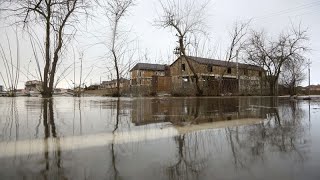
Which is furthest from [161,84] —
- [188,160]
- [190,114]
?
[188,160]

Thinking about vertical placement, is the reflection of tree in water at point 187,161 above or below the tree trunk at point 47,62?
below

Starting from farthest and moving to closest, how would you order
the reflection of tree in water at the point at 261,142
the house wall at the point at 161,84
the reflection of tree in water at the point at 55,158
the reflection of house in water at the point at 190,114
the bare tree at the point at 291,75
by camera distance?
the bare tree at the point at 291,75
the house wall at the point at 161,84
the reflection of house in water at the point at 190,114
the reflection of tree in water at the point at 261,142
the reflection of tree in water at the point at 55,158

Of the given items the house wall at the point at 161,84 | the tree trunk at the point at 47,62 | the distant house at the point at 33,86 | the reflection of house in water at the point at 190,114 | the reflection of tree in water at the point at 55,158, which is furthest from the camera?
the house wall at the point at 161,84

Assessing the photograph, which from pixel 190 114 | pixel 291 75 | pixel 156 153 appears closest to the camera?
pixel 156 153

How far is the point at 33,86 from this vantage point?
44.6 feet

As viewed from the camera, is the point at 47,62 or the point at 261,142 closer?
the point at 261,142

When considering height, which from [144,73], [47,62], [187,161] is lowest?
[187,161]

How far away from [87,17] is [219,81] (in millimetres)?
14492

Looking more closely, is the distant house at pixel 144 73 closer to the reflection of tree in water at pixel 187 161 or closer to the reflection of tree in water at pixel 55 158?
the reflection of tree in water at pixel 55 158

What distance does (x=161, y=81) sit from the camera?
87.5 ft

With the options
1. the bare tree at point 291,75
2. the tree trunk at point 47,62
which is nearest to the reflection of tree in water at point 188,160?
the tree trunk at point 47,62

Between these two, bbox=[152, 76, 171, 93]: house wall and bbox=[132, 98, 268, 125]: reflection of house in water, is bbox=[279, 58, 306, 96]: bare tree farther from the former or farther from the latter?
bbox=[132, 98, 268, 125]: reflection of house in water

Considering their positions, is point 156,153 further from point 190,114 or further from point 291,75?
point 291,75

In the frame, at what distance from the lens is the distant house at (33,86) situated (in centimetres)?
1289
